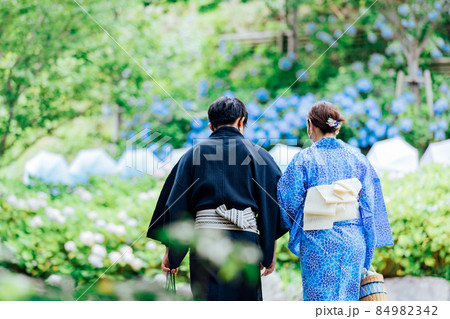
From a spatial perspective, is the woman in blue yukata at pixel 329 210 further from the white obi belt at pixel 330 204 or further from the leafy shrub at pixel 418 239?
the leafy shrub at pixel 418 239

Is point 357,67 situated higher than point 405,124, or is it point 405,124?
point 357,67

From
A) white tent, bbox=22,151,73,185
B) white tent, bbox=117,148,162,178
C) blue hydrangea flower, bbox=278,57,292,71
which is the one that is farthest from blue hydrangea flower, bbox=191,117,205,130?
blue hydrangea flower, bbox=278,57,292,71

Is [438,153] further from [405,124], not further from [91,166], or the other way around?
[91,166]

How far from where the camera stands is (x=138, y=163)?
4.24 metres

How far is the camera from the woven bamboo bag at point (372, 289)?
6.21 feet

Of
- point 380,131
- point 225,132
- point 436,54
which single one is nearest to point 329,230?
point 225,132

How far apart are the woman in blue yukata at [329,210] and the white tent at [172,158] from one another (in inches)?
87.1

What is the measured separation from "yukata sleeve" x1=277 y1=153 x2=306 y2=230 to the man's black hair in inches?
12.3

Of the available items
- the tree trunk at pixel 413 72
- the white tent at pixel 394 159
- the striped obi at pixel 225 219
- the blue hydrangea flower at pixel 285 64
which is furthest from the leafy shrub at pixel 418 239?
the blue hydrangea flower at pixel 285 64

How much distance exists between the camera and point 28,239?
2.94 meters

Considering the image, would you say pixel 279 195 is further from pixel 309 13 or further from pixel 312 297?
pixel 309 13

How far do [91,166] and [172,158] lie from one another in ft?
2.55

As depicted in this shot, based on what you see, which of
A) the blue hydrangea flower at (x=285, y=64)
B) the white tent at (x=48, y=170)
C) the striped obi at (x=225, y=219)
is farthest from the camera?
the blue hydrangea flower at (x=285, y=64)

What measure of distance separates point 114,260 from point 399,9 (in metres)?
4.31
